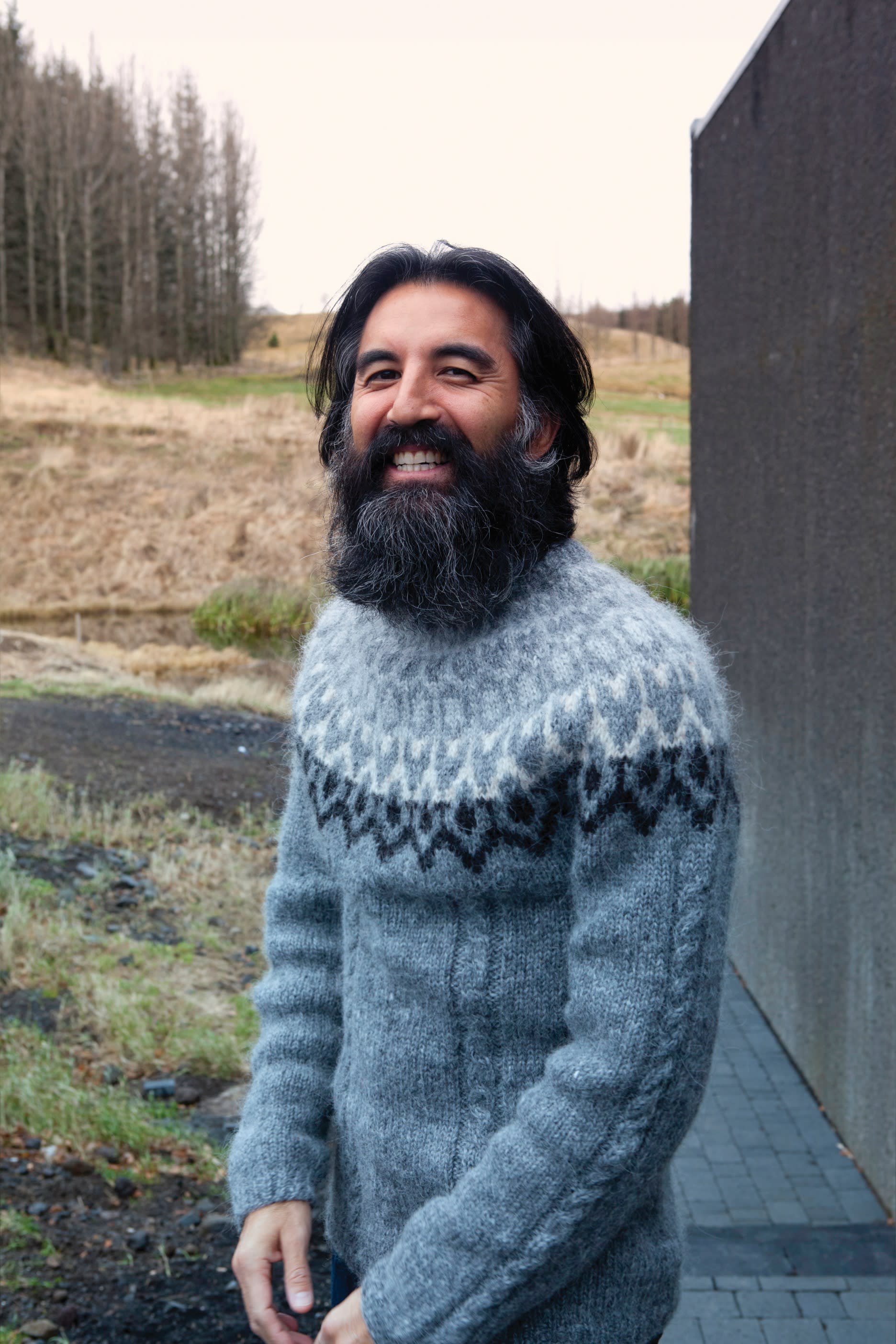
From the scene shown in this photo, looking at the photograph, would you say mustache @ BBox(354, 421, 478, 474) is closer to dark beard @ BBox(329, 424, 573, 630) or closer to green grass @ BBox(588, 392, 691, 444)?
dark beard @ BBox(329, 424, 573, 630)

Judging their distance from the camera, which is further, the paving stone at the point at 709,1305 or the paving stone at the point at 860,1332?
the paving stone at the point at 709,1305

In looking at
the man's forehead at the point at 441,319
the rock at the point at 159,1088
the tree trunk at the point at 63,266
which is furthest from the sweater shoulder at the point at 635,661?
the tree trunk at the point at 63,266

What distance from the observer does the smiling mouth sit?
1.54 metres

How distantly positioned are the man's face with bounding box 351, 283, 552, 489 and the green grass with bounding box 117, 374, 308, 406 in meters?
37.7

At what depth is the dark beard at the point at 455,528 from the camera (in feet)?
4.91

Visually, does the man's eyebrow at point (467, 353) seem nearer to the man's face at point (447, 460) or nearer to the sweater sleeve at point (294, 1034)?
the man's face at point (447, 460)

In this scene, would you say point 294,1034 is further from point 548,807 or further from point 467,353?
point 467,353

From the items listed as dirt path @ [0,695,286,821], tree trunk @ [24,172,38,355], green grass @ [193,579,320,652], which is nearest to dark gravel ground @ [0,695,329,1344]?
dirt path @ [0,695,286,821]

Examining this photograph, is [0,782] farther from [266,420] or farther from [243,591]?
[266,420]

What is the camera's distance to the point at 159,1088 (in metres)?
3.99

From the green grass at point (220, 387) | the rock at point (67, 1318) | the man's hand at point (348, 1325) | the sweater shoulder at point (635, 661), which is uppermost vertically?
the green grass at point (220, 387)

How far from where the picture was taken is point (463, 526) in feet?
4.96

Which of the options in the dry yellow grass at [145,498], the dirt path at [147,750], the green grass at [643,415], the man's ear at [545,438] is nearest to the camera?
the man's ear at [545,438]

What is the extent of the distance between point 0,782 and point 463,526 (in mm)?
6062
